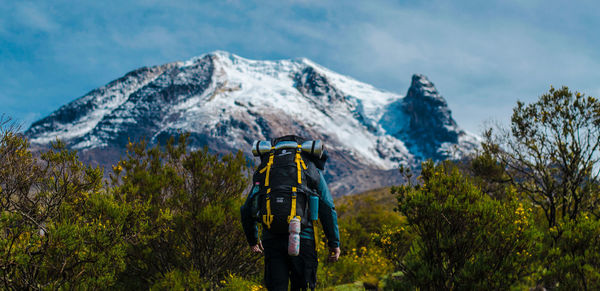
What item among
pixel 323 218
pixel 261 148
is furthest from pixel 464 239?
pixel 261 148

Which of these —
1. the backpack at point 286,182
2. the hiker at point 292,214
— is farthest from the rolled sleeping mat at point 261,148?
the hiker at point 292,214

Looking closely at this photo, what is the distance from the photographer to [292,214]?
371 cm

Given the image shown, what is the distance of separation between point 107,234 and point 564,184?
35.1ft

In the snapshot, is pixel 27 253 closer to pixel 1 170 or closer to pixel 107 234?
pixel 107 234

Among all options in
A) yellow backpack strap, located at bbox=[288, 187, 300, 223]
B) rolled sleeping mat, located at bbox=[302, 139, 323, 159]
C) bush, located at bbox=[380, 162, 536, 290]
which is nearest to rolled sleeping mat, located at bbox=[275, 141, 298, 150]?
rolled sleeping mat, located at bbox=[302, 139, 323, 159]

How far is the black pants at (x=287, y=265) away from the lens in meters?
3.78

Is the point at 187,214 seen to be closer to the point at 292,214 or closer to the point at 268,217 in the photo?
the point at 268,217

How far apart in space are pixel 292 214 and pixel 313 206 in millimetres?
258

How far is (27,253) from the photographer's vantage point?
472cm

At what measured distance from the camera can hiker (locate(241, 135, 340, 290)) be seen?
3.75 m

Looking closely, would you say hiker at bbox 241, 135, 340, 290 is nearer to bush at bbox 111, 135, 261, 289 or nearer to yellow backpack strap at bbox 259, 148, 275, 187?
yellow backpack strap at bbox 259, 148, 275, 187

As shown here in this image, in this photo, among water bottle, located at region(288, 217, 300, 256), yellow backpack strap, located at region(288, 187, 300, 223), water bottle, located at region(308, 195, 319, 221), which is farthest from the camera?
water bottle, located at region(308, 195, 319, 221)

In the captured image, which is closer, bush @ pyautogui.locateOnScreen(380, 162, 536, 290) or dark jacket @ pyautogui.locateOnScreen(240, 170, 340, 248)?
dark jacket @ pyautogui.locateOnScreen(240, 170, 340, 248)

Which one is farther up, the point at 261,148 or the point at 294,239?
the point at 261,148
